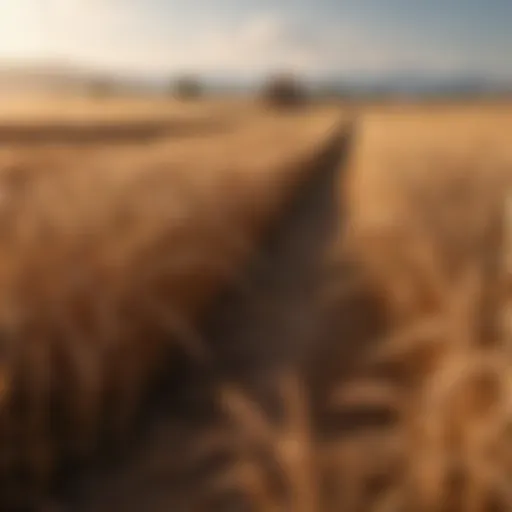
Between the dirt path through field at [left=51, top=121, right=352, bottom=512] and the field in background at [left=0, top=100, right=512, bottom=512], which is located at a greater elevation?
the field in background at [left=0, top=100, right=512, bottom=512]

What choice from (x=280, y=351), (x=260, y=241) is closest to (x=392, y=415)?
(x=280, y=351)

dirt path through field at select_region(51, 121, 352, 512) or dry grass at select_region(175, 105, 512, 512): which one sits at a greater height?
dry grass at select_region(175, 105, 512, 512)

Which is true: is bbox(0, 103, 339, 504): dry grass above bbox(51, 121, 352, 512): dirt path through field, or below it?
above

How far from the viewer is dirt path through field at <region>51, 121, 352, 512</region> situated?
1.94 ft

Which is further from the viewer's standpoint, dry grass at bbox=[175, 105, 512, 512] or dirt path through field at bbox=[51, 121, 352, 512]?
dirt path through field at bbox=[51, 121, 352, 512]

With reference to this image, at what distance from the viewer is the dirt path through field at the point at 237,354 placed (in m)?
0.59

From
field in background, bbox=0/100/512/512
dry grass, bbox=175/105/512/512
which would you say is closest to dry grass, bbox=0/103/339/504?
field in background, bbox=0/100/512/512

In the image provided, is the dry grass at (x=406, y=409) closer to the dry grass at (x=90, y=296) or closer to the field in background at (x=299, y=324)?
the field in background at (x=299, y=324)

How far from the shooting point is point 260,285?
119 cm

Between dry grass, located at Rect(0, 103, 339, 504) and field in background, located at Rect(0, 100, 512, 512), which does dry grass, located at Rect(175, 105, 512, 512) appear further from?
dry grass, located at Rect(0, 103, 339, 504)

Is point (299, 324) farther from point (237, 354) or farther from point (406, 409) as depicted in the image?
point (406, 409)

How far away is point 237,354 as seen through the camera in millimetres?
855

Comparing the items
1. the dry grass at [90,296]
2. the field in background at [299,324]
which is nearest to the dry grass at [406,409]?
the field in background at [299,324]

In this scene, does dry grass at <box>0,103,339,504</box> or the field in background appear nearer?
the field in background
